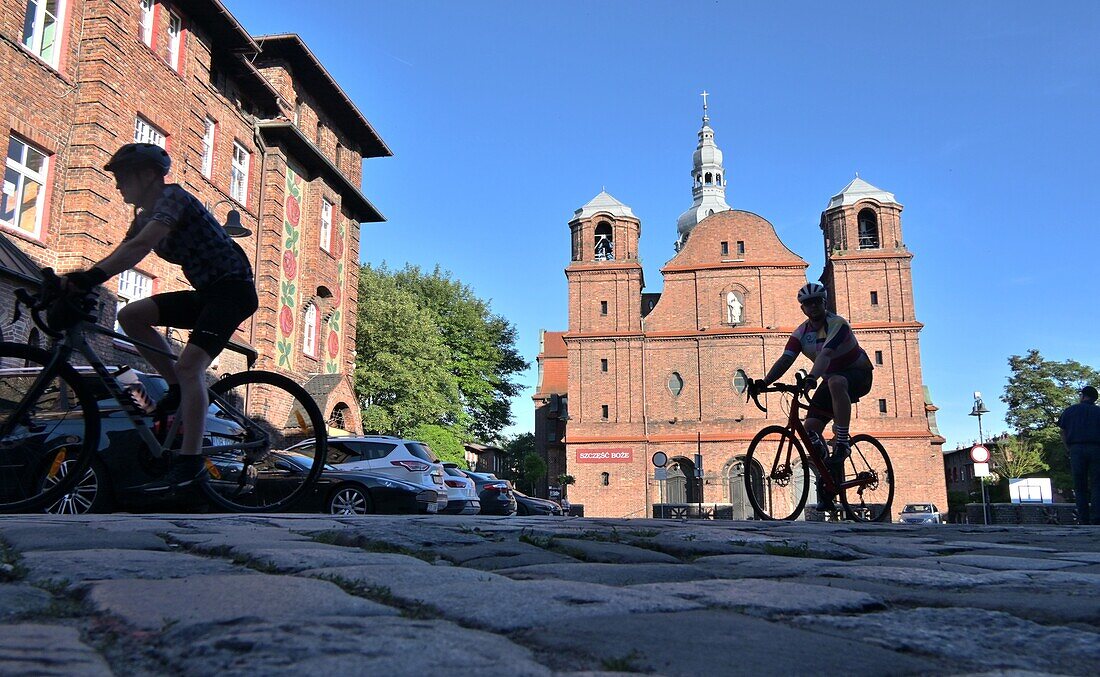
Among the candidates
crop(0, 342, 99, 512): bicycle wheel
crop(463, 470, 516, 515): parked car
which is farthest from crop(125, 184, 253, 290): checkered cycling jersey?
crop(463, 470, 516, 515): parked car

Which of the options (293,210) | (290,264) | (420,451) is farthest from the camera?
(293,210)

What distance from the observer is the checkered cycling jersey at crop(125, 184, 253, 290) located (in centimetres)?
488

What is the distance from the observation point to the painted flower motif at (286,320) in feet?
77.6

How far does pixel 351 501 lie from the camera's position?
442 inches

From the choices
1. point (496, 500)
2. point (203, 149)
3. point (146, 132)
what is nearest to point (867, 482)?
point (496, 500)

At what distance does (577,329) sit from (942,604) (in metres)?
49.5

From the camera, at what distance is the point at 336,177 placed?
27.8 meters

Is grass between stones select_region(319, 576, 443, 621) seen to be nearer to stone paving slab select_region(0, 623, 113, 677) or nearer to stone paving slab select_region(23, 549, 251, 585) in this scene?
stone paving slab select_region(23, 549, 251, 585)

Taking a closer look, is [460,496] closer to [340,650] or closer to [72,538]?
[72,538]

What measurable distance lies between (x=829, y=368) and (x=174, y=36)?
18.1m

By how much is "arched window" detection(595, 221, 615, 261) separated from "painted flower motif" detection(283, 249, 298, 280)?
30.2m

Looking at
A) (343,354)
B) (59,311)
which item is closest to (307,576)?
(59,311)

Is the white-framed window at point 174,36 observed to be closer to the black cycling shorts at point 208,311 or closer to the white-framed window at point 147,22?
the white-framed window at point 147,22

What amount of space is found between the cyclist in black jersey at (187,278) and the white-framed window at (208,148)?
17.6 meters
